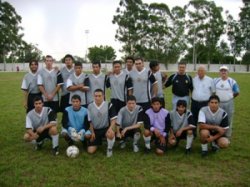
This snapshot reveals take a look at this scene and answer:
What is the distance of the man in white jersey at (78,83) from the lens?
7188mm

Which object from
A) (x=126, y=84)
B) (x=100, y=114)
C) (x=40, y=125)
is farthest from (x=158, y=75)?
(x=40, y=125)

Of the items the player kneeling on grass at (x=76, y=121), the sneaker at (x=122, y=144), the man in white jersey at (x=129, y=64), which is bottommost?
the sneaker at (x=122, y=144)

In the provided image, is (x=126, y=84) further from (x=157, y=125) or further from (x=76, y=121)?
(x=76, y=121)

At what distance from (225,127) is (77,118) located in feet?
A: 9.25

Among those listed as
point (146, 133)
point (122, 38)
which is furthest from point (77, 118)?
point (122, 38)

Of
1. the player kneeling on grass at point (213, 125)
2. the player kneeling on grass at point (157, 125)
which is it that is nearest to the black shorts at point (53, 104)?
the player kneeling on grass at point (157, 125)

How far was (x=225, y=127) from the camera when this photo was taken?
6.57 m

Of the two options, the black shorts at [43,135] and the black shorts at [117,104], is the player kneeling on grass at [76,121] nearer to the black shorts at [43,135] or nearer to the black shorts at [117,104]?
the black shorts at [43,135]

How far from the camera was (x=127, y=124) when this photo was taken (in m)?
6.95

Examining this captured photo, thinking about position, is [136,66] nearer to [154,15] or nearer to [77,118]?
[77,118]

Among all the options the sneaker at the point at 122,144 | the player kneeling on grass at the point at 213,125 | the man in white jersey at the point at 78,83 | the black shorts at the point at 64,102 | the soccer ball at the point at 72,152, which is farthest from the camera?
the black shorts at the point at 64,102

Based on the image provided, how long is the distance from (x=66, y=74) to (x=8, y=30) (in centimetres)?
5541

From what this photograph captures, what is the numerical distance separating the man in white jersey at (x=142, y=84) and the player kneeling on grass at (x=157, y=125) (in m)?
0.62

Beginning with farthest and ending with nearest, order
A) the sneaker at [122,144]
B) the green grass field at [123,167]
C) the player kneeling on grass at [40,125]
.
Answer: the sneaker at [122,144]
the player kneeling on grass at [40,125]
the green grass field at [123,167]
